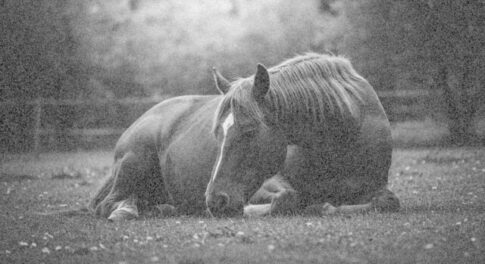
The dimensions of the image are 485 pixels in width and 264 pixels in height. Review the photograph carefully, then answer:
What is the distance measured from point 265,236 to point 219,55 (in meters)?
13.1

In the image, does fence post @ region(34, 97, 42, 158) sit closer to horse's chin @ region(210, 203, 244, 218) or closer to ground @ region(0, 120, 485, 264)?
ground @ region(0, 120, 485, 264)

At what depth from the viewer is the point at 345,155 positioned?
22.7 feet

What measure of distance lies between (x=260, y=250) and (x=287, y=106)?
1.74 m

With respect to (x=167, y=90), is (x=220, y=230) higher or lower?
higher

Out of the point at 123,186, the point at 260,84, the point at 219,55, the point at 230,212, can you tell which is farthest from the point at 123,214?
the point at 219,55

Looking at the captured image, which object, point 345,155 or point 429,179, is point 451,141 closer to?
point 429,179

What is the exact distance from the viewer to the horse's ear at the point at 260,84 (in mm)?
6246

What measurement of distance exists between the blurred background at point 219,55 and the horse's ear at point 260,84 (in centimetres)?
1041

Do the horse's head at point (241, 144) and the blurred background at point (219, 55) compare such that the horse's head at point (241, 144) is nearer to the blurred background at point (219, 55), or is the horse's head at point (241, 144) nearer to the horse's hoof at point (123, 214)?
the horse's hoof at point (123, 214)

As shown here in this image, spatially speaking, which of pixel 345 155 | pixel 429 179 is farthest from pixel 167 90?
pixel 345 155

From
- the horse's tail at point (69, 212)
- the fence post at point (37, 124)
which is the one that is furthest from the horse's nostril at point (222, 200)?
the fence post at point (37, 124)

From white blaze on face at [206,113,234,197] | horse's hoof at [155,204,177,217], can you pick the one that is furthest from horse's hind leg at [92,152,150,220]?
white blaze on face at [206,113,234,197]

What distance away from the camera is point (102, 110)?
20141 mm

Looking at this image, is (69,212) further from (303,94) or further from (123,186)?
(303,94)
